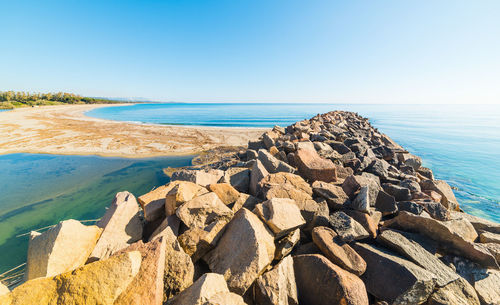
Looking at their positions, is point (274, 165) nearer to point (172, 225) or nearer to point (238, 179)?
point (238, 179)

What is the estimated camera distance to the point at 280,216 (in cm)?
215

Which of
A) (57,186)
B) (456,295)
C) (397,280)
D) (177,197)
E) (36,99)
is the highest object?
(36,99)

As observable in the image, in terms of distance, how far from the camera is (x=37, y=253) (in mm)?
2039

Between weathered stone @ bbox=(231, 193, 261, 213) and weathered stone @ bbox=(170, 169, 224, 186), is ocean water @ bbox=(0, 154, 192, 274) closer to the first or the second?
weathered stone @ bbox=(170, 169, 224, 186)

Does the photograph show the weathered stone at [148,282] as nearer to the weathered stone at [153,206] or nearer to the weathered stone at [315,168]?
the weathered stone at [153,206]

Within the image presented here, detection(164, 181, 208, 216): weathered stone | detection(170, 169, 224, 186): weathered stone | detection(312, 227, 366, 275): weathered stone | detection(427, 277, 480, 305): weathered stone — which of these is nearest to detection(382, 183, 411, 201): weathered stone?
detection(427, 277, 480, 305): weathered stone

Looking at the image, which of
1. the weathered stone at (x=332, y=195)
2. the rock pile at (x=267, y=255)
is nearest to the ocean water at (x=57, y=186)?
the rock pile at (x=267, y=255)

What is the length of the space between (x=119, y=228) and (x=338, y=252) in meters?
2.77

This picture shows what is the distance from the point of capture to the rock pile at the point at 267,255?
1552 millimetres

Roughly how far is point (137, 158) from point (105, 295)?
10.4 metres

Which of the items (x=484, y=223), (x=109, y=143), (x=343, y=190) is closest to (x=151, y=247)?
(x=343, y=190)

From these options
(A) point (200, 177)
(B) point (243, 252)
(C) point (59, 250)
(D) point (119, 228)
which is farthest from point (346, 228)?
(C) point (59, 250)

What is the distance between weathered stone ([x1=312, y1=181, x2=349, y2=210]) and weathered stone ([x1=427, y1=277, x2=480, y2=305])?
3.92 feet

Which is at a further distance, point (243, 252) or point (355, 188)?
point (355, 188)
